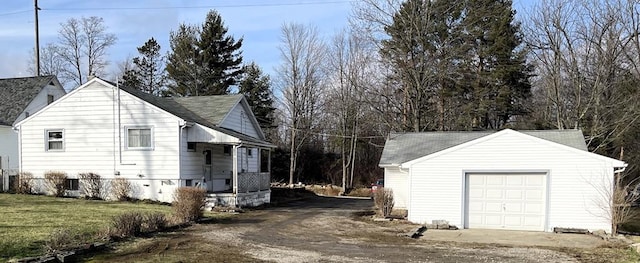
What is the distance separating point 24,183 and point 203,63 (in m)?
23.0

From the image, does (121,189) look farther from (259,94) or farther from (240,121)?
(259,94)

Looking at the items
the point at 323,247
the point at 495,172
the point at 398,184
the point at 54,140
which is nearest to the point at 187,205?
the point at 323,247

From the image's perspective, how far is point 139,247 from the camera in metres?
10.4

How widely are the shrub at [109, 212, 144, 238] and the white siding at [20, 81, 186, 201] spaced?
323 inches

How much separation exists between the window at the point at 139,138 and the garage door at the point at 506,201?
13305 mm

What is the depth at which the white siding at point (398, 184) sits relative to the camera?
20109 millimetres

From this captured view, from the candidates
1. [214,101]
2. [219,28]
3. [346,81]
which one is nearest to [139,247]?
[214,101]

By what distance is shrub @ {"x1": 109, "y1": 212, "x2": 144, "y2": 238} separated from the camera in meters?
11.2

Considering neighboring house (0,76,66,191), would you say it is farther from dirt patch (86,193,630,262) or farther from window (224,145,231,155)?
dirt patch (86,193,630,262)

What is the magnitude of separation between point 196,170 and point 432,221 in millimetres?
10809

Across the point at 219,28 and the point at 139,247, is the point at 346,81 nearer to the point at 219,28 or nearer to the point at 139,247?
the point at 219,28

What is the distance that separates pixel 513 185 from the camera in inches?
599

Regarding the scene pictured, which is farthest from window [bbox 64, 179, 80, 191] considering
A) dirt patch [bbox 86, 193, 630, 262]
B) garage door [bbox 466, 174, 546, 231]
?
garage door [bbox 466, 174, 546, 231]

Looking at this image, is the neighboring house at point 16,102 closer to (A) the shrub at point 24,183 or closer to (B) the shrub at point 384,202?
(A) the shrub at point 24,183
